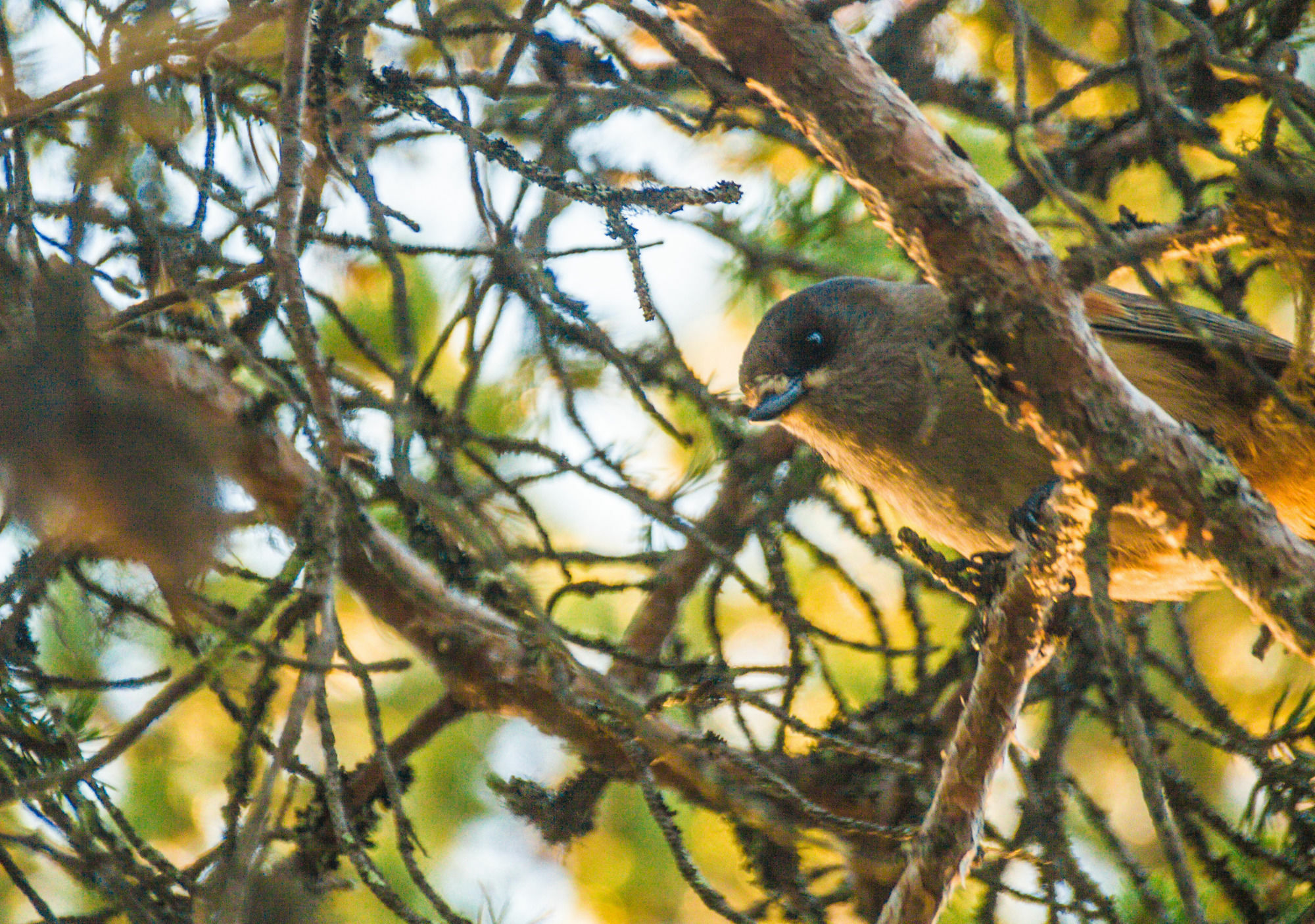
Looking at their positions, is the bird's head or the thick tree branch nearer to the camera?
the thick tree branch

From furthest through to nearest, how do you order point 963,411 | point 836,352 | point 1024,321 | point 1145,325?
point 836,352 < point 1145,325 < point 963,411 < point 1024,321

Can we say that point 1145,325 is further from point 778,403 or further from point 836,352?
point 778,403

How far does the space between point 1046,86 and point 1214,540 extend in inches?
111

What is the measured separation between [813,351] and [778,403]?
0.22 meters

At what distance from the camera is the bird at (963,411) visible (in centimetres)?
277

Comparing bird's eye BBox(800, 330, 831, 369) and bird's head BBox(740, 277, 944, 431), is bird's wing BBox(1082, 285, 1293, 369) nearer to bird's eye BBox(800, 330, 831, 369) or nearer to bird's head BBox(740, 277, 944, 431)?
bird's head BBox(740, 277, 944, 431)

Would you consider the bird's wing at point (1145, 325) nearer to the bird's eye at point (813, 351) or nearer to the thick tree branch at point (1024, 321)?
the bird's eye at point (813, 351)

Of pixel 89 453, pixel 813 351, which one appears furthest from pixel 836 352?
pixel 89 453

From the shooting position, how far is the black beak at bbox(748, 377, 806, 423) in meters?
3.03

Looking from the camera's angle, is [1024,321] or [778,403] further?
[778,403]

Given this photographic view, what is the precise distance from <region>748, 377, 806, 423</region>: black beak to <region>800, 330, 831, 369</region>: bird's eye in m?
0.07

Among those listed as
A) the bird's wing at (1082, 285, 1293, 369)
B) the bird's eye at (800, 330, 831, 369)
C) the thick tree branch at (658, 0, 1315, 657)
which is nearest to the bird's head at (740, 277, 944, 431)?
the bird's eye at (800, 330, 831, 369)

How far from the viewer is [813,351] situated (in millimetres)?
3188

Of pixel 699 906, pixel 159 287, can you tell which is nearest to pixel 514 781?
pixel 159 287
